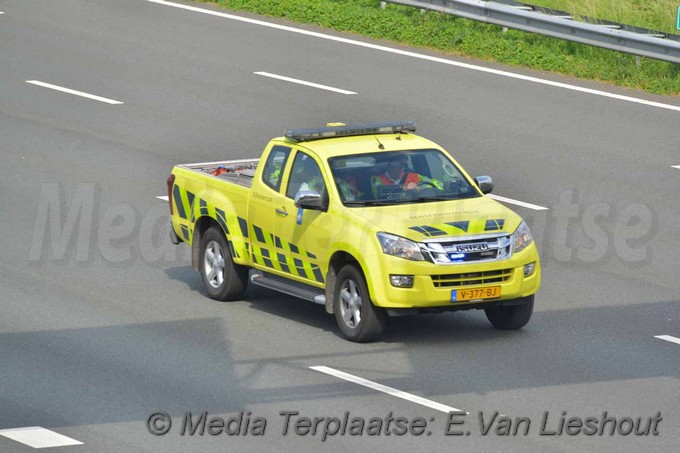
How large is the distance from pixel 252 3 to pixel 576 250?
1438cm

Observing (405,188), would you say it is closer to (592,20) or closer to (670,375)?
(670,375)

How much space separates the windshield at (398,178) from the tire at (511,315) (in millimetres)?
1206

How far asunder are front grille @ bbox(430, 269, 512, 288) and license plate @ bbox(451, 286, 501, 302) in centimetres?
6

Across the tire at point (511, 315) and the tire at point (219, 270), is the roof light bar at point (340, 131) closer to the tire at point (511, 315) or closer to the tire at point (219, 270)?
the tire at point (219, 270)

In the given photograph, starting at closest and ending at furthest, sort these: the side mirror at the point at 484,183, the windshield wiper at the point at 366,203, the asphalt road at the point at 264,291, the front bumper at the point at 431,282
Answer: the asphalt road at the point at 264,291 → the front bumper at the point at 431,282 → the windshield wiper at the point at 366,203 → the side mirror at the point at 484,183

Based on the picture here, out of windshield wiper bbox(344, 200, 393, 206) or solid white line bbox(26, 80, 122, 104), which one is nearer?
windshield wiper bbox(344, 200, 393, 206)

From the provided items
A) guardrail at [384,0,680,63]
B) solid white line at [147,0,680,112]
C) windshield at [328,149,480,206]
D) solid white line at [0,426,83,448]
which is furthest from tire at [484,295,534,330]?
guardrail at [384,0,680,63]

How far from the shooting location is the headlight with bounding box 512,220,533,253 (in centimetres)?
1432

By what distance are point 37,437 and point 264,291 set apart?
17.9 ft

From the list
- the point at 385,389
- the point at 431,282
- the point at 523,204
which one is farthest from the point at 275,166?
the point at 523,204

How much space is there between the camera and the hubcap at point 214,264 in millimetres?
16234

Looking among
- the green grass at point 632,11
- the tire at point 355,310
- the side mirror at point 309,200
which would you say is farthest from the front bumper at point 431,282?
the green grass at point 632,11

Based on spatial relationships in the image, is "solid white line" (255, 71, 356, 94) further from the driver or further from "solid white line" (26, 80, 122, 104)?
the driver

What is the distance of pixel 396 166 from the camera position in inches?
598
